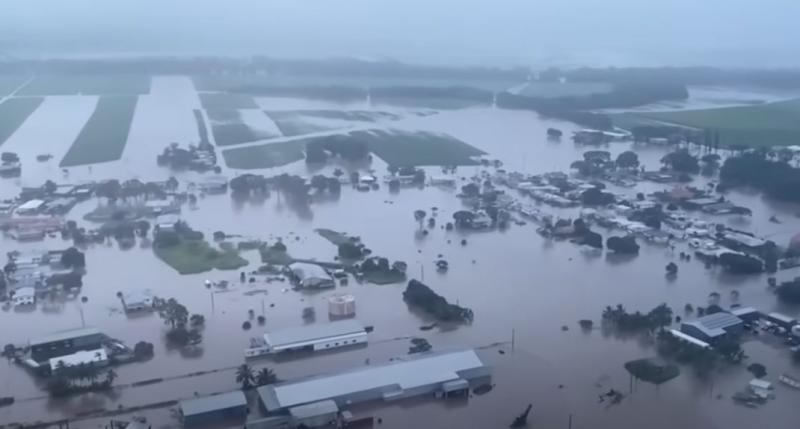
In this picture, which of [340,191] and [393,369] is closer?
[393,369]

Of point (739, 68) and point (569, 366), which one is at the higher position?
point (739, 68)

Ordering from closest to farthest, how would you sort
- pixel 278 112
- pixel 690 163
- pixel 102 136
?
pixel 690 163, pixel 102 136, pixel 278 112

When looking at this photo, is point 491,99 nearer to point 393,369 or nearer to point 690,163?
point 690,163

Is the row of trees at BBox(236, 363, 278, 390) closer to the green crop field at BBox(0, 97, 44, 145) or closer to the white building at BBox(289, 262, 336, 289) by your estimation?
the white building at BBox(289, 262, 336, 289)

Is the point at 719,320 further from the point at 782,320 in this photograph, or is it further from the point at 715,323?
the point at 782,320

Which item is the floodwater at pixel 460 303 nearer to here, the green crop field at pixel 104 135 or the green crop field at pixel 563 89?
the green crop field at pixel 104 135

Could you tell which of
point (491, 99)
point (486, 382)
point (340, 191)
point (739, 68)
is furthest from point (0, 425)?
point (739, 68)
